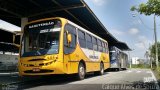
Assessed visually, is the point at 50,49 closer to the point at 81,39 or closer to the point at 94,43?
the point at 81,39

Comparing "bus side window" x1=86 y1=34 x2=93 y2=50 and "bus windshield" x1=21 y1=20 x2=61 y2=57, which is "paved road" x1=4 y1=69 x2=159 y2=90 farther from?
"bus side window" x1=86 y1=34 x2=93 y2=50

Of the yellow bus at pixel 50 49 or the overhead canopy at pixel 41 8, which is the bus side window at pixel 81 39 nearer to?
the yellow bus at pixel 50 49

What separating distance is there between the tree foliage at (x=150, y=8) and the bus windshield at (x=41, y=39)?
14.0 ft

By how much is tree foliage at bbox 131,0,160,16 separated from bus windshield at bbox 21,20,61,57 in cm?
426

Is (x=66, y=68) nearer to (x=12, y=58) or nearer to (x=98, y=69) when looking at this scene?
(x=98, y=69)

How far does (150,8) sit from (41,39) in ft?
18.2

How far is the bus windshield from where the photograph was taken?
14.5m

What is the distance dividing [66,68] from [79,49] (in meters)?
2.52

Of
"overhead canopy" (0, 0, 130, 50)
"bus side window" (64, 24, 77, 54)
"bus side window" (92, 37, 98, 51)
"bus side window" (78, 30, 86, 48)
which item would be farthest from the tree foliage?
"bus side window" (92, 37, 98, 51)

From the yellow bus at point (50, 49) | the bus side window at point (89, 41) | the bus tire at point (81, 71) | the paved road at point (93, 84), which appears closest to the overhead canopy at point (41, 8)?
the bus side window at point (89, 41)

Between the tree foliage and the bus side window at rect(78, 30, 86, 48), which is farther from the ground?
the tree foliage

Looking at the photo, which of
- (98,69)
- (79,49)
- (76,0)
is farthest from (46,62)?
(98,69)

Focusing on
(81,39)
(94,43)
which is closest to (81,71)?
(81,39)

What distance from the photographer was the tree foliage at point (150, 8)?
11.9 m
